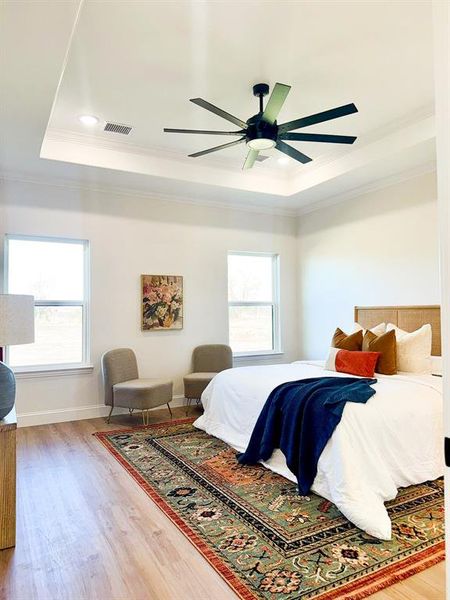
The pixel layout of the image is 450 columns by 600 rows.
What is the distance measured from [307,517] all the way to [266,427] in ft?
2.63

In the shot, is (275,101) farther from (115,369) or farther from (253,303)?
(253,303)

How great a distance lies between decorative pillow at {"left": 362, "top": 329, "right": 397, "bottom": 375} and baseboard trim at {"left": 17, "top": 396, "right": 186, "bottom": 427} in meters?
3.22

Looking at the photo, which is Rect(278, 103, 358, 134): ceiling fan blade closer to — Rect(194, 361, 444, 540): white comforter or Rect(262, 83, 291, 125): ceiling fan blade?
Rect(262, 83, 291, 125): ceiling fan blade

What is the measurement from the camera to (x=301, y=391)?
3240mm

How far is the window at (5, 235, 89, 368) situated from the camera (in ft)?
16.1

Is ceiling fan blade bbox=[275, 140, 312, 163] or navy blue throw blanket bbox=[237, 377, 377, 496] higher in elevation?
ceiling fan blade bbox=[275, 140, 312, 163]

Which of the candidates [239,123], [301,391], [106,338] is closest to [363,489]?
[301,391]

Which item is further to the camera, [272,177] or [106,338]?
[272,177]

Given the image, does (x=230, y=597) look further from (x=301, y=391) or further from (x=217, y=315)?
(x=217, y=315)

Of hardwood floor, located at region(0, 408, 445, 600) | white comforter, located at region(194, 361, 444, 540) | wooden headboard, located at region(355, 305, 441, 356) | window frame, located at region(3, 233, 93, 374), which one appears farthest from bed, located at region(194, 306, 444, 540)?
window frame, located at region(3, 233, 93, 374)

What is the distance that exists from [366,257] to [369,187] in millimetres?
909

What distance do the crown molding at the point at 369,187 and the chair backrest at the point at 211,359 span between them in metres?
2.56

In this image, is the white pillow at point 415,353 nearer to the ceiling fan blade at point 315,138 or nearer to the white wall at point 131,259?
the ceiling fan blade at point 315,138

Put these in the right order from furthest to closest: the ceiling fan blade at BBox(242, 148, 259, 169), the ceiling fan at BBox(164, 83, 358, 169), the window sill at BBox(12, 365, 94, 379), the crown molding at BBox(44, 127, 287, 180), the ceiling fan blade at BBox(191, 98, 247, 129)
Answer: the window sill at BBox(12, 365, 94, 379), the crown molding at BBox(44, 127, 287, 180), the ceiling fan blade at BBox(242, 148, 259, 169), the ceiling fan at BBox(164, 83, 358, 169), the ceiling fan blade at BBox(191, 98, 247, 129)
